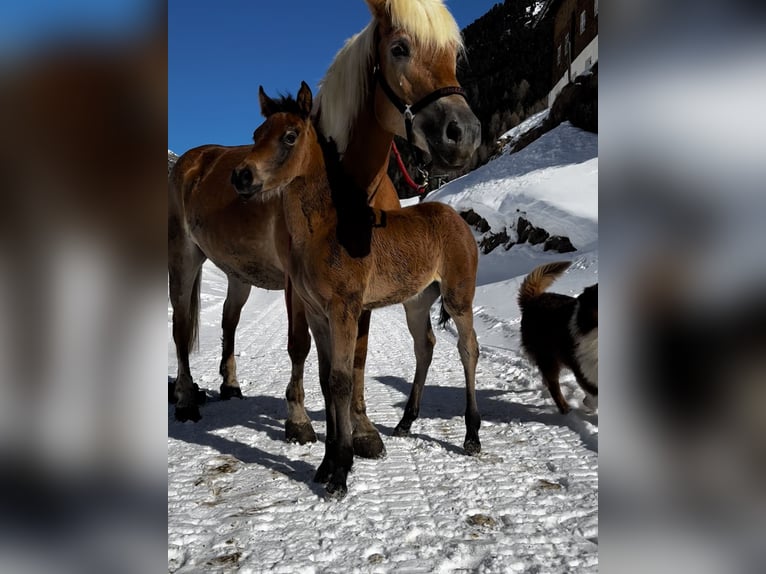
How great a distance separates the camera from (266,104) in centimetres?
322

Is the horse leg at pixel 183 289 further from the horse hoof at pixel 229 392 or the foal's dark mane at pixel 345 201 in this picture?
the foal's dark mane at pixel 345 201

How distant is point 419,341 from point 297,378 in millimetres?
1040

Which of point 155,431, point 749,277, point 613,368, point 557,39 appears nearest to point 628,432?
point 613,368

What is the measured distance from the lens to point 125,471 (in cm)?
58

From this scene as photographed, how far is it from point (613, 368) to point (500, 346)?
717 centimetres

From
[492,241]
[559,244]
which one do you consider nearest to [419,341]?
[559,244]

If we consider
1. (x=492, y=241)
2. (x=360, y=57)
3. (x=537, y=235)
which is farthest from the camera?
(x=492, y=241)

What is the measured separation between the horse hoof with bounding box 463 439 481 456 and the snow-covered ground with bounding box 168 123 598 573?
0.21 ft

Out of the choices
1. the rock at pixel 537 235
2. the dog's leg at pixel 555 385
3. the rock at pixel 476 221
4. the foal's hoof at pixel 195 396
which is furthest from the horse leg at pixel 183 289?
the rock at pixel 476 221

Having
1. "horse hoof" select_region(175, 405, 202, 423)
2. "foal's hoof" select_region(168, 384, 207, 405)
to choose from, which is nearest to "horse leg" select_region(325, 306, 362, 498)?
"horse hoof" select_region(175, 405, 202, 423)

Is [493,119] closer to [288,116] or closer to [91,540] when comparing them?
[288,116]

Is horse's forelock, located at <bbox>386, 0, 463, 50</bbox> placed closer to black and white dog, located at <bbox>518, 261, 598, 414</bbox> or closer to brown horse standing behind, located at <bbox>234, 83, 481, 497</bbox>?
brown horse standing behind, located at <bbox>234, 83, 481, 497</bbox>

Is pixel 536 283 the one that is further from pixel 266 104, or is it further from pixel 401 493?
pixel 266 104

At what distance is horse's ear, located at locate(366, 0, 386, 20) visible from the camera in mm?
3086
